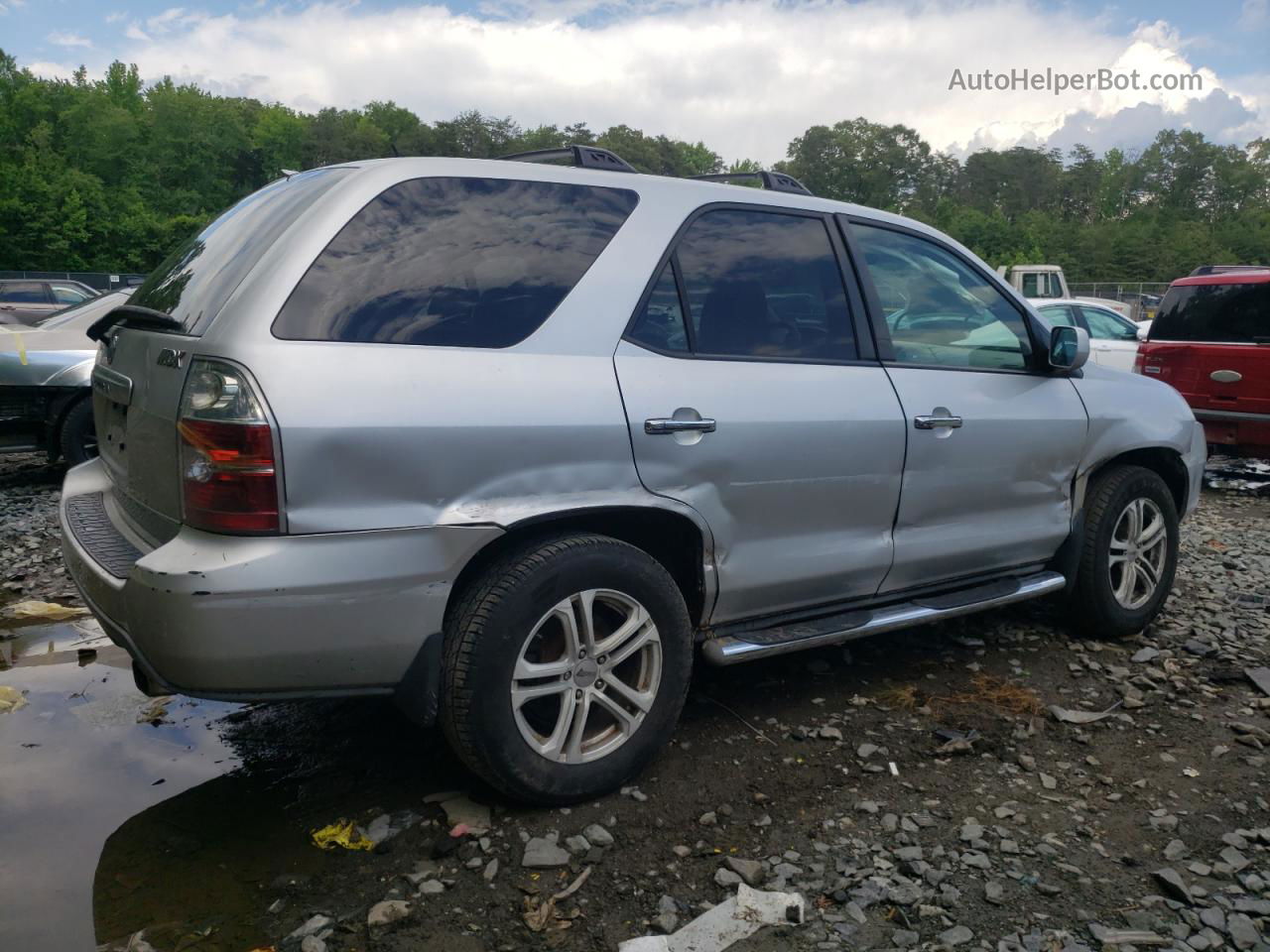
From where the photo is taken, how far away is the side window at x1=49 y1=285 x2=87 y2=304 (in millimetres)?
20656

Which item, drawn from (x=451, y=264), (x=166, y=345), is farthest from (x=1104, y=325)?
(x=166, y=345)

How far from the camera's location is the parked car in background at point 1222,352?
8.43m

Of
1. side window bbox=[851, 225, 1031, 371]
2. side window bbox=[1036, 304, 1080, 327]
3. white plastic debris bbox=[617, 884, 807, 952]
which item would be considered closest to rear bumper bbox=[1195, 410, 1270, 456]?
side window bbox=[851, 225, 1031, 371]

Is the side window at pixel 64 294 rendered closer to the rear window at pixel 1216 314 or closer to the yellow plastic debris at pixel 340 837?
the rear window at pixel 1216 314

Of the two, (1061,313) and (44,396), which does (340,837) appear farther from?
(1061,313)

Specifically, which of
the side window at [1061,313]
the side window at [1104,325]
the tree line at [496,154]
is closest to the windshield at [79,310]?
the side window at [1061,313]

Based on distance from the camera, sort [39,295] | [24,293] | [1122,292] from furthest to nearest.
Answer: [1122,292] → [39,295] → [24,293]

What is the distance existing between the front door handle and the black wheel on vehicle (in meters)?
6.40

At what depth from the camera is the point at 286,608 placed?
8.16 ft

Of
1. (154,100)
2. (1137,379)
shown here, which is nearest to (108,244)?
(154,100)

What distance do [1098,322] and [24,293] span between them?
19.5 metres

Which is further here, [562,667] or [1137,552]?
[1137,552]

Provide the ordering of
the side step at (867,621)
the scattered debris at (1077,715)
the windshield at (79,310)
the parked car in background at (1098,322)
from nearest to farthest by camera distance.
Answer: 1. the side step at (867,621)
2. the scattered debris at (1077,715)
3. the windshield at (79,310)
4. the parked car in background at (1098,322)

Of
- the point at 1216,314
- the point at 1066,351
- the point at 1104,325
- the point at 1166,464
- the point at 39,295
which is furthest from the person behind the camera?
the point at 39,295
